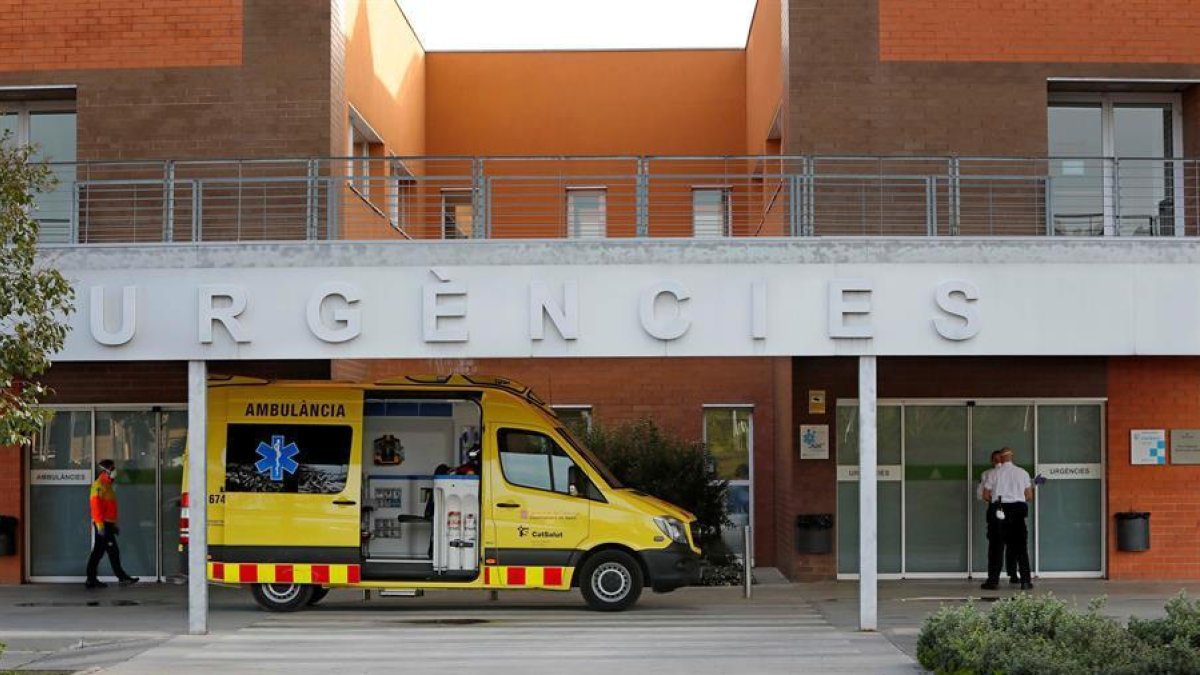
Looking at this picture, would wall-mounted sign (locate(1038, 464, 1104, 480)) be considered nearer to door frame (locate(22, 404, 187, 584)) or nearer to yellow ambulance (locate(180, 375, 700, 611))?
yellow ambulance (locate(180, 375, 700, 611))

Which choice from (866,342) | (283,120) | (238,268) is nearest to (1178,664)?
(866,342)

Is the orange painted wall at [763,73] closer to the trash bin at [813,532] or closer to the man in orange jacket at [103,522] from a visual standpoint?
the trash bin at [813,532]

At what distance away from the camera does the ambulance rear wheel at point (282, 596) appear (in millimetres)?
17234

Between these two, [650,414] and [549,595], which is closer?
[549,595]

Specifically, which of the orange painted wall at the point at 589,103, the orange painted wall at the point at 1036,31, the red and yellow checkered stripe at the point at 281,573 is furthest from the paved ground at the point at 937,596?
the orange painted wall at the point at 589,103

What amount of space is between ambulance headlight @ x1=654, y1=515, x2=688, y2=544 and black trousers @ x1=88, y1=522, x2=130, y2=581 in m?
7.45

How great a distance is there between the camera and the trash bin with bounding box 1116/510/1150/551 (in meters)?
20.1

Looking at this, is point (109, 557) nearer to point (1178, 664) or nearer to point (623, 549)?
point (623, 549)

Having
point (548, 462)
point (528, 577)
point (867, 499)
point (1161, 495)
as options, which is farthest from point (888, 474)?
point (528, 577)

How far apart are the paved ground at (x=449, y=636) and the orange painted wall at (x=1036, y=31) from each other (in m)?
7.27

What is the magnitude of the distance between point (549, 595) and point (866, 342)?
18.9ft

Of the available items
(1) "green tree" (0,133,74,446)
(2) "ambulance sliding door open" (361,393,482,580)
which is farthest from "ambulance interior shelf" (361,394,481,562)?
(1) "green tree" (0,133,74,446)

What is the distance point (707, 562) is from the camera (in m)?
21.5

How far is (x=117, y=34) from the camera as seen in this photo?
20.0 m
